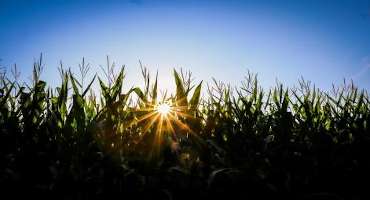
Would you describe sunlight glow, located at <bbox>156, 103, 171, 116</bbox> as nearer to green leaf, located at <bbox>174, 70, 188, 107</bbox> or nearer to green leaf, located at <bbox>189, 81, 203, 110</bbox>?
A: green leaf, located at <bbox>174, 70, 188, 107</bbox>

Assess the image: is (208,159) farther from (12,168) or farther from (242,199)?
(12,168)

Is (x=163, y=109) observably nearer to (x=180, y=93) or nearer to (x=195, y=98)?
(x=180, y=93)

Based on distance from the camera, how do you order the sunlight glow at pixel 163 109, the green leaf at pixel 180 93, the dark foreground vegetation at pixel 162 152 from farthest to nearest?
the green leaf at pixel 180 93
the sunlight glow at pixel 163 109
the dark foreground vegetation at pixel 162 152

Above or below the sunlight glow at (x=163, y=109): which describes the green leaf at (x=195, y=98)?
above

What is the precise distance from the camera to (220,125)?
283 centimetres

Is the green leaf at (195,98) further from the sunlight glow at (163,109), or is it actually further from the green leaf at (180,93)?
the sunlight glow at (163,109)

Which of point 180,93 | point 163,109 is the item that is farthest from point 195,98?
point 163,109

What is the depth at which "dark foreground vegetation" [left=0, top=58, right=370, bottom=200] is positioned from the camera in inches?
82.6

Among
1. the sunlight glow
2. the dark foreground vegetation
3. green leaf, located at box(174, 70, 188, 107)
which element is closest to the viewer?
the dark foreground vegetation

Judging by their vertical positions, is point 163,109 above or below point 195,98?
below

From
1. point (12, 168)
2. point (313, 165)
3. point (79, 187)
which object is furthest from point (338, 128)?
point (12, 168)

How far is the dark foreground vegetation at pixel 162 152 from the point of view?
210 cm

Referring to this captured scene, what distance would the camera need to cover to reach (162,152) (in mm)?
2350

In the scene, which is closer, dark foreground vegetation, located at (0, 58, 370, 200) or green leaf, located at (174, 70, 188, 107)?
dark foreground vegetation, located at (0, 58, 370, 200)
